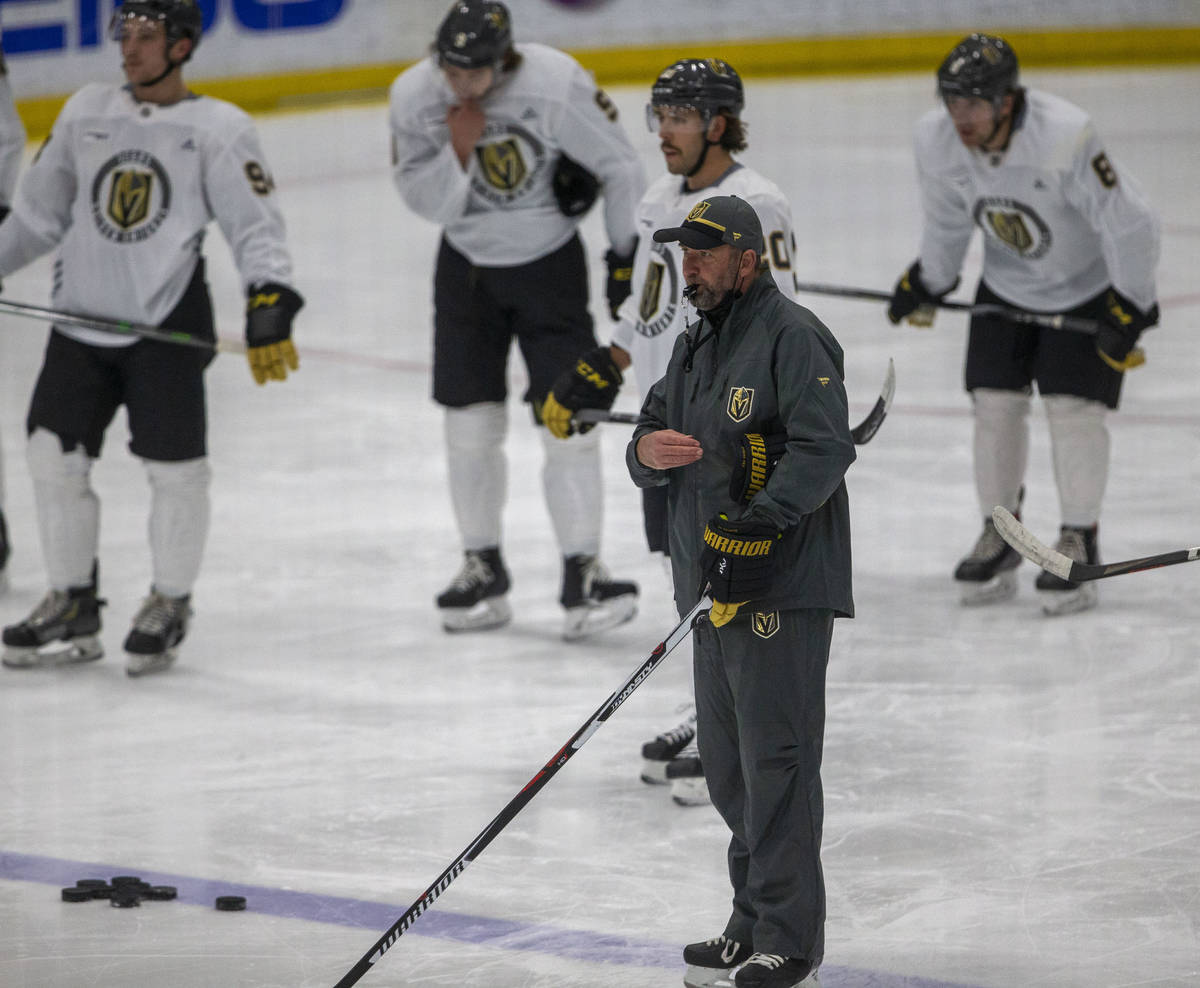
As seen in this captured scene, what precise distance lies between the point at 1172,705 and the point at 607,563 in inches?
64.7

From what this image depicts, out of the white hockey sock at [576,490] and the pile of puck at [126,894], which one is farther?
the white hockey sock at [576,490]

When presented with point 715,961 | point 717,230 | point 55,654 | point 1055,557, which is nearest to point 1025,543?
point 1055,557

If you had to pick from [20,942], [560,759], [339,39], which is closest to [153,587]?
[20,942]

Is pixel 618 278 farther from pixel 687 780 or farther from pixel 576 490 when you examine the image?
pixel 687 780

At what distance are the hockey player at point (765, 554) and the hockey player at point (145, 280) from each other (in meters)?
1.85

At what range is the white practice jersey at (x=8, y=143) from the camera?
5070 millimetres

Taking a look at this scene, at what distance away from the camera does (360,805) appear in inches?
147

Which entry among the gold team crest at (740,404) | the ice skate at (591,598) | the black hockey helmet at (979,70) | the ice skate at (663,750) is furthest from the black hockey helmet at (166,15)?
the gold team crest at (740,404)

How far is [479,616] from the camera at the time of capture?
4.85 metres

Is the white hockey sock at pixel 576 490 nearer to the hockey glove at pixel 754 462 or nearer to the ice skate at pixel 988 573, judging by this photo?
the ice skate at pixel 988 573

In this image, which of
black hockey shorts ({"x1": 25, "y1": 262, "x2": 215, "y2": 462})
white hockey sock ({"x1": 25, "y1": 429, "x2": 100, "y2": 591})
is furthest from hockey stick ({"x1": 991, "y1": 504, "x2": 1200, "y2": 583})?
white hockey sock ({"x1": 25, "y1": 429, "x2": 100, "y2": 591})

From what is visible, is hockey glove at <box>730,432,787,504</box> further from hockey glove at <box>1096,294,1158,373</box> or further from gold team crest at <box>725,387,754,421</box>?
hockey glove at <box>1096,294,1158,373</box>

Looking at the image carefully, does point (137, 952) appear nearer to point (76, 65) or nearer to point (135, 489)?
point (135, 489)

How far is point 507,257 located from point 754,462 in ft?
7.21
